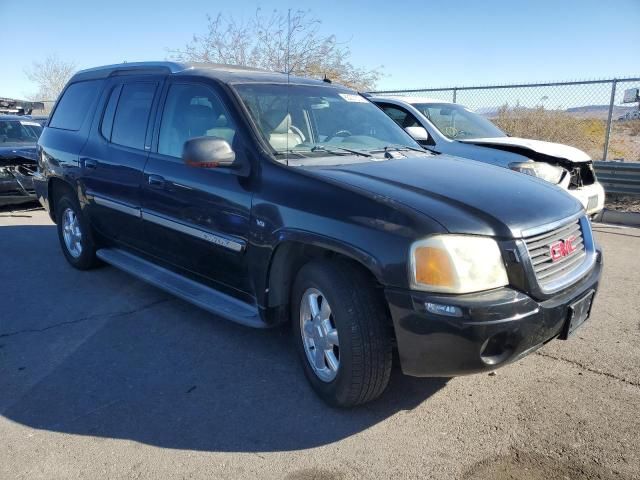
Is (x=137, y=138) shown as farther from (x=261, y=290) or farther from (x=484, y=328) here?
(x=484, y=328)

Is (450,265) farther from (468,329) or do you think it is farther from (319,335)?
(319,335)

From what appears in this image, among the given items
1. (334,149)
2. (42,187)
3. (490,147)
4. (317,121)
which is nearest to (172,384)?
(334,149)

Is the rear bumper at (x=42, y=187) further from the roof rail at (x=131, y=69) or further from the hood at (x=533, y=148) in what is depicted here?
the hood at (x=533, y=148)

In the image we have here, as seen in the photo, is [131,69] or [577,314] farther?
[131,69]

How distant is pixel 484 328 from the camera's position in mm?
2508

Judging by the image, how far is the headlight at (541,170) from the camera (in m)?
6.28

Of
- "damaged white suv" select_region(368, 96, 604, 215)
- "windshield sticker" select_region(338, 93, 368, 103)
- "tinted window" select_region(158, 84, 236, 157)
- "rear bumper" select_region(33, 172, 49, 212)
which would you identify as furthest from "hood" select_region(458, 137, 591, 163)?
"rear bumper" select_region(33, 172, 49, 212)

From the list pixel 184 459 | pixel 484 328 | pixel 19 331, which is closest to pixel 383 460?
pixel 484 328

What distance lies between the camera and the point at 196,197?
371 cm

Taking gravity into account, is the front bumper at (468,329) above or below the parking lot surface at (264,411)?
above

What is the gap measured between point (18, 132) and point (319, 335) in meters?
9.02

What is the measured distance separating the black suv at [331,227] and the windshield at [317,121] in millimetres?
14

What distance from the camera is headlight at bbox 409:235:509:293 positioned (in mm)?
2551

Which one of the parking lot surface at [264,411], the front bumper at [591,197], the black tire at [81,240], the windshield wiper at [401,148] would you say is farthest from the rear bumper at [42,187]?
the front bumper at [591,197]
